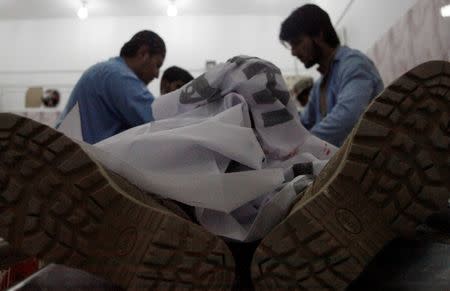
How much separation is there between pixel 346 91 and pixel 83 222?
0.84 meters

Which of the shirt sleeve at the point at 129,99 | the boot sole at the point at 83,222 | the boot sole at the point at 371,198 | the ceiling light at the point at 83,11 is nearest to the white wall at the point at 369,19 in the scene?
the shirt sleeve at the point at 129,99

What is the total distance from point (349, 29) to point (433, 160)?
173 centimetres

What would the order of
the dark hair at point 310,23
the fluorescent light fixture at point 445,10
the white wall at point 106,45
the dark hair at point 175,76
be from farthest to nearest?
the white wall at point 106,45 → the dark hair at point 175,76 → the dark hair at point 310,23 → the fluorescent light fixture at point 445,10

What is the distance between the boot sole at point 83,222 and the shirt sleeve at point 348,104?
2.37 ft

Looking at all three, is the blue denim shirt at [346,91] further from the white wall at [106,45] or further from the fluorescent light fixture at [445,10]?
the white wall at [106,45]

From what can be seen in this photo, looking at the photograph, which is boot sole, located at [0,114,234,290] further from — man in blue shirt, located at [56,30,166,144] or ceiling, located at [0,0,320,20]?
ceiling, located at [0,0,320,20]

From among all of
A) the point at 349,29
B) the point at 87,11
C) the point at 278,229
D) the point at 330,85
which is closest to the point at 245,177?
the point at 278,229

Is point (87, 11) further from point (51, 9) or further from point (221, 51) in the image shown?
point (221, 51)

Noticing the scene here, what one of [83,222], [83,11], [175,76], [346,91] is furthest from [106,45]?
[83,222]

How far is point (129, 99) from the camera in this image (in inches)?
44.6

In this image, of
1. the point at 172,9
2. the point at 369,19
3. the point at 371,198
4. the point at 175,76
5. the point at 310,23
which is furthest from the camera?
the point at 172,9

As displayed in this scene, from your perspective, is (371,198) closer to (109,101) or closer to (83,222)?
(83,222)

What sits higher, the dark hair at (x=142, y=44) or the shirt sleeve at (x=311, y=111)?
the dark hair at (x=142, y=44)

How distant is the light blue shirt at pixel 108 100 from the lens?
3.73 ft
